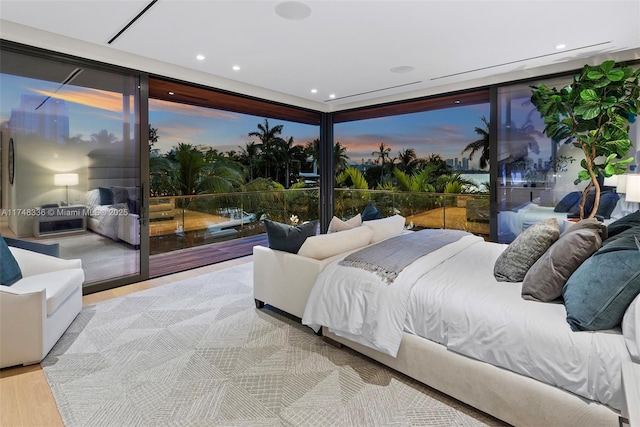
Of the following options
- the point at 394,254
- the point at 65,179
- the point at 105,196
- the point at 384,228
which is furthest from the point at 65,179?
the point at 394,254

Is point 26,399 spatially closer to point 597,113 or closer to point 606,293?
point 606,293

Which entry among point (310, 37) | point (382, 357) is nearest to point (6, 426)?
point (382, 357)

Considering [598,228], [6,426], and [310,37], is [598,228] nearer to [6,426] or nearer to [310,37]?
[310,37]

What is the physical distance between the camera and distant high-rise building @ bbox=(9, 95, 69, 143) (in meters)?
3.37

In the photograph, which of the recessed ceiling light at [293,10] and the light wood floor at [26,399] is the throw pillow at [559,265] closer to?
the recessed ceiling light at [293,10]

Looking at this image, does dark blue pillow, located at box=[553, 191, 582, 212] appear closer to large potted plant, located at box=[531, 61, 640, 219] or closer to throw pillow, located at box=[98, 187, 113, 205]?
large potted plant, located at box=[531, 61, 640, 219]

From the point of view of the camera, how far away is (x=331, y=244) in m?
2.94

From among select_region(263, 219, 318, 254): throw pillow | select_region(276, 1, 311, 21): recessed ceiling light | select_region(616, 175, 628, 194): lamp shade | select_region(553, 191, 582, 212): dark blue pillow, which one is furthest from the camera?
select_region(553, 191, 582, 212): dark blue pillow

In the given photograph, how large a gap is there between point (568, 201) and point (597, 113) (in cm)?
117

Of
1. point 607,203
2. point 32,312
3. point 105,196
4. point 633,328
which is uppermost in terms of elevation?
point 105,196

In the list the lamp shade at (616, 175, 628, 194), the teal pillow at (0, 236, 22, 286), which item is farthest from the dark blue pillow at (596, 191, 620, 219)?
the teal pillow at (0, 236, 22, 286)

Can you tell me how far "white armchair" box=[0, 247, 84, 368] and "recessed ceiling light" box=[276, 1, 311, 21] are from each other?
2.72m

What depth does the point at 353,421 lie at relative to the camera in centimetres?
190

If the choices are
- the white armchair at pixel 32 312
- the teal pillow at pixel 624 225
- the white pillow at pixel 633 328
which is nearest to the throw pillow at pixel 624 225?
the teal pillow at pixel 624 225
